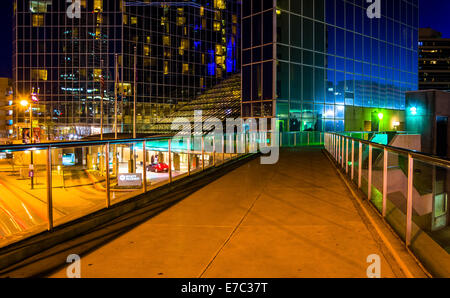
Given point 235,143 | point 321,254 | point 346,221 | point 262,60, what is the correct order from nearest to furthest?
point 321,254, point 346,221, point 235,143, point 262,60

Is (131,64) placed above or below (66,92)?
above

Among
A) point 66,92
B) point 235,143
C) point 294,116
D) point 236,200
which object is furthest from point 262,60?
point 66,92

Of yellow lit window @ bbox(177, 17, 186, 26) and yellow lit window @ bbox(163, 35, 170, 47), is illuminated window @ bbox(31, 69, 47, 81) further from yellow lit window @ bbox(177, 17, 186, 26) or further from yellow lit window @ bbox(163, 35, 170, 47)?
yellow lit window @ bbox(177, 17, 186, 26)

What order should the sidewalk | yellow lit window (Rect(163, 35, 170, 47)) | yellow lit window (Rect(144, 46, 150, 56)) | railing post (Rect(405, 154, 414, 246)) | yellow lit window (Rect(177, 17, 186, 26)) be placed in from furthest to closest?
yellow lit window (Rect(177, 17, 186, 26))
yellow lit window (Rect(163, 35, 170, 47))
yellow lit window (Rect(144, 46, 150, 56))
railing post (Rect(405, 154, 414, 246))
the sidewalk

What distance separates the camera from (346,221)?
6.44m

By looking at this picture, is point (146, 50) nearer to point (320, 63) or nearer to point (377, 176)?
point (320, 63)

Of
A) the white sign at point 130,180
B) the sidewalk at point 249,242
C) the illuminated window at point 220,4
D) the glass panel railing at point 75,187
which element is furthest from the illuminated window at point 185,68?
the sidewalk at point 249,242

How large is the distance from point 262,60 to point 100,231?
28851mm

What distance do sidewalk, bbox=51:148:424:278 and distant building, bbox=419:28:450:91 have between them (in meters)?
132

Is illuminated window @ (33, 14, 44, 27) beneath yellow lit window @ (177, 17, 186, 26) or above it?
beneath

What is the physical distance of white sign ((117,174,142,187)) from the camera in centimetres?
897

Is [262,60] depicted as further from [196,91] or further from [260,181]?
[196,91]

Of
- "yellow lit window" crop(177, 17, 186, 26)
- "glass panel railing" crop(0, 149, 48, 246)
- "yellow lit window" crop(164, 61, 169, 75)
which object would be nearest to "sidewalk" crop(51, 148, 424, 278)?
"glass panel railing" crop(0, 149, 48, 246)

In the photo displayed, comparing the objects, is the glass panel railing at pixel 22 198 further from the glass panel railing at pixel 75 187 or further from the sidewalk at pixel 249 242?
the sidewalk at pixel 249 242
